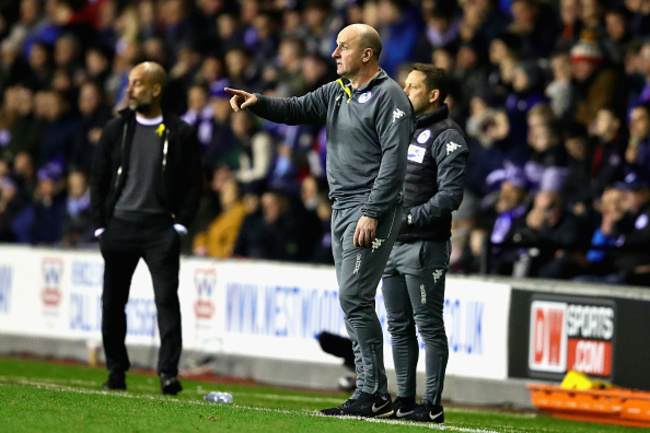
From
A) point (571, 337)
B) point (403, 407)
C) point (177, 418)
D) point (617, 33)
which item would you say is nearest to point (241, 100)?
point (177, 418)

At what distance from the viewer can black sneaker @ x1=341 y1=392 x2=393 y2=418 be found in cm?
721

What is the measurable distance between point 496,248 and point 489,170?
208cm

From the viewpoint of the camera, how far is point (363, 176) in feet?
23.9

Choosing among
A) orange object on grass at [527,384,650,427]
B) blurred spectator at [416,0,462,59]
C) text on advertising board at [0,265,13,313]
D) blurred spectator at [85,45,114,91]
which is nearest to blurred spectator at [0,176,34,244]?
text on advertising board at [0,265,13,313]

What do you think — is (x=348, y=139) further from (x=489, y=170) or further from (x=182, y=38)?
(x=182, y=38)

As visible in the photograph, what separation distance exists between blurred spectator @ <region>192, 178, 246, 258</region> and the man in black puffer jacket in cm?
494

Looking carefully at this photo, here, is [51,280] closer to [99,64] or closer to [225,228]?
[225,228]

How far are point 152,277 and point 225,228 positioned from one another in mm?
5479

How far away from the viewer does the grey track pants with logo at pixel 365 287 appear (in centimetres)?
720

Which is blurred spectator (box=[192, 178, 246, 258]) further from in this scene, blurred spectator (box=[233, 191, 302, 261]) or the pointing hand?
the pointing hand

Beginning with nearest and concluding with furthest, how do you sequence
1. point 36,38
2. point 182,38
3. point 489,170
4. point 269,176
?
1. point 489,170
2. point 269,176
3. point 182,38
4. point 36,38

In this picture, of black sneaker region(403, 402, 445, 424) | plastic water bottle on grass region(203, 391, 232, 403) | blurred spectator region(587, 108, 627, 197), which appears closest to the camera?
black sneaker region(403, 402, 445, 424)

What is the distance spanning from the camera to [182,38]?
19.3 meters

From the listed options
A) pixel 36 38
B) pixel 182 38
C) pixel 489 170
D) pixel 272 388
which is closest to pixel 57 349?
pixel 272 388
